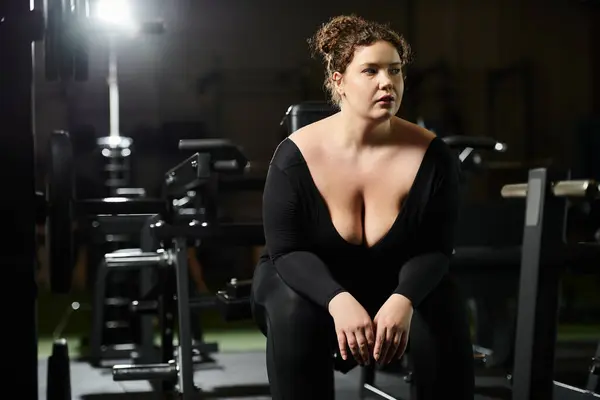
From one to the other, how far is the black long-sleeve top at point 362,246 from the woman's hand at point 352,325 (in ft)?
0.37

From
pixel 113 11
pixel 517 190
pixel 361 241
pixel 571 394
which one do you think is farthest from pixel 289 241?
pixel 113 11

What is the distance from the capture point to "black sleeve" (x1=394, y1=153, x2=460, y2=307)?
5.20 feet

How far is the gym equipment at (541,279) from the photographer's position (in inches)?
76.2

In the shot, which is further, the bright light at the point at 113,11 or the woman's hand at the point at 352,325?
the bright light at the point at 113,11

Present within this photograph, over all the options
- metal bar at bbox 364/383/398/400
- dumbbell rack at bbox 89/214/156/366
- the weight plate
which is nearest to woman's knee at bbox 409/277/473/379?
the weight plate

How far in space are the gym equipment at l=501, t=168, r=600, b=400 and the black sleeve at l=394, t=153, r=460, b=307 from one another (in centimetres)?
34

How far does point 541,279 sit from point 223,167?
145 cm

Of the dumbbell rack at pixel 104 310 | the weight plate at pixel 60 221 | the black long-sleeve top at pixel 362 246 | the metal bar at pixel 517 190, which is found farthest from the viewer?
the dumbbell rack at pixel 104 310

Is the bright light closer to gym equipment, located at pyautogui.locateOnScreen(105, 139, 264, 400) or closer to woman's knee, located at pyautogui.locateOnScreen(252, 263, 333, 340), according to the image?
gym equipment, located at pyautogui.locateOnScreen(105, 139, 264, 400)

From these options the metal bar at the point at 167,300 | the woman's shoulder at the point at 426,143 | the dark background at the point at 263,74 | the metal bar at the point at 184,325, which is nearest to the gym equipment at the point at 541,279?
the woman's shoulder at the point at 426,143

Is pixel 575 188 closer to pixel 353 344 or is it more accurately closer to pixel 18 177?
pixel 353 344

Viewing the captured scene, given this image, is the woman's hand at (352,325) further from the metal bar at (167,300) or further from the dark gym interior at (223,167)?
Result: the metal bar at (167,300)

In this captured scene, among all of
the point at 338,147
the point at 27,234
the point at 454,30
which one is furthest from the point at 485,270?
the point at 454,30

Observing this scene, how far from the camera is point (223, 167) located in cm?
312
